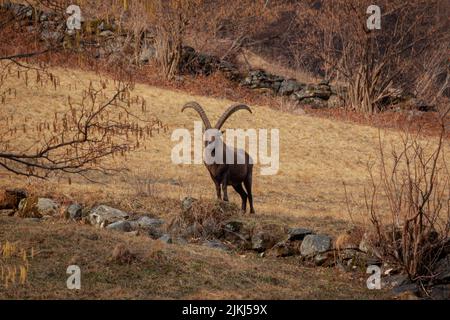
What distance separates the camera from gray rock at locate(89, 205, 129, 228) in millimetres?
12727

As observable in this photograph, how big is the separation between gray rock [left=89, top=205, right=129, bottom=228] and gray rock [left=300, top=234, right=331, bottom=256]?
3.80 metres

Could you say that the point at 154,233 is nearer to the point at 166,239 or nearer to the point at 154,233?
the point at 154,233

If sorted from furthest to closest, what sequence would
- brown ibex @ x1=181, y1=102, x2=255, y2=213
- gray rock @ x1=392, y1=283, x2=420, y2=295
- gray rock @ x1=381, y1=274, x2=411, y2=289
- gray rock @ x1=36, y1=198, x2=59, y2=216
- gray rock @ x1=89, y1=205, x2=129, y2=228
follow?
brown ibex @ x1=181, y1=102, x2=255, y2=213, gray rock @ x1=36, y1=198, x2=59, y2=216, gray rock @ x1=89, y1=205, x2=129, y2=228, gray rock @ x1=381, y1=274, x2=411, y2=289, gray rock @ x1=392, y1=283, x2=420, y2=295

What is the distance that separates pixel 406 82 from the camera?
40.4 metres

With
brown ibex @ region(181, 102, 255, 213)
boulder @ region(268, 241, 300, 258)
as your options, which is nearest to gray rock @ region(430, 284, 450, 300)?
boulder @ region(268, 241, 300, 258)

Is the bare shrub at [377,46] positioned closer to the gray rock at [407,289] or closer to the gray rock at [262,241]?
the gray rock at [262,241]

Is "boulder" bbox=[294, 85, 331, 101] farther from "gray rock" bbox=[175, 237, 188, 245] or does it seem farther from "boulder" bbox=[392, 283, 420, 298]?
"boulder" bbox=[392, 283, 420, 298]

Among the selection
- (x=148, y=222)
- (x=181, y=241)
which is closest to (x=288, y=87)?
(x=148, y=222)

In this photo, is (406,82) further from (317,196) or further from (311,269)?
(311,269)

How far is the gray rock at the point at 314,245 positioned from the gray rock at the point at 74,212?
4656 mm

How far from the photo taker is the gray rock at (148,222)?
488 inches

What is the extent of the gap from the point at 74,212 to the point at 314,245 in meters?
5.00

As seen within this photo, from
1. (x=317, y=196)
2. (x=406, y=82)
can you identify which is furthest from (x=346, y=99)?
(x=317, y=196)

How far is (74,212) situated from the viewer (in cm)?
1326
